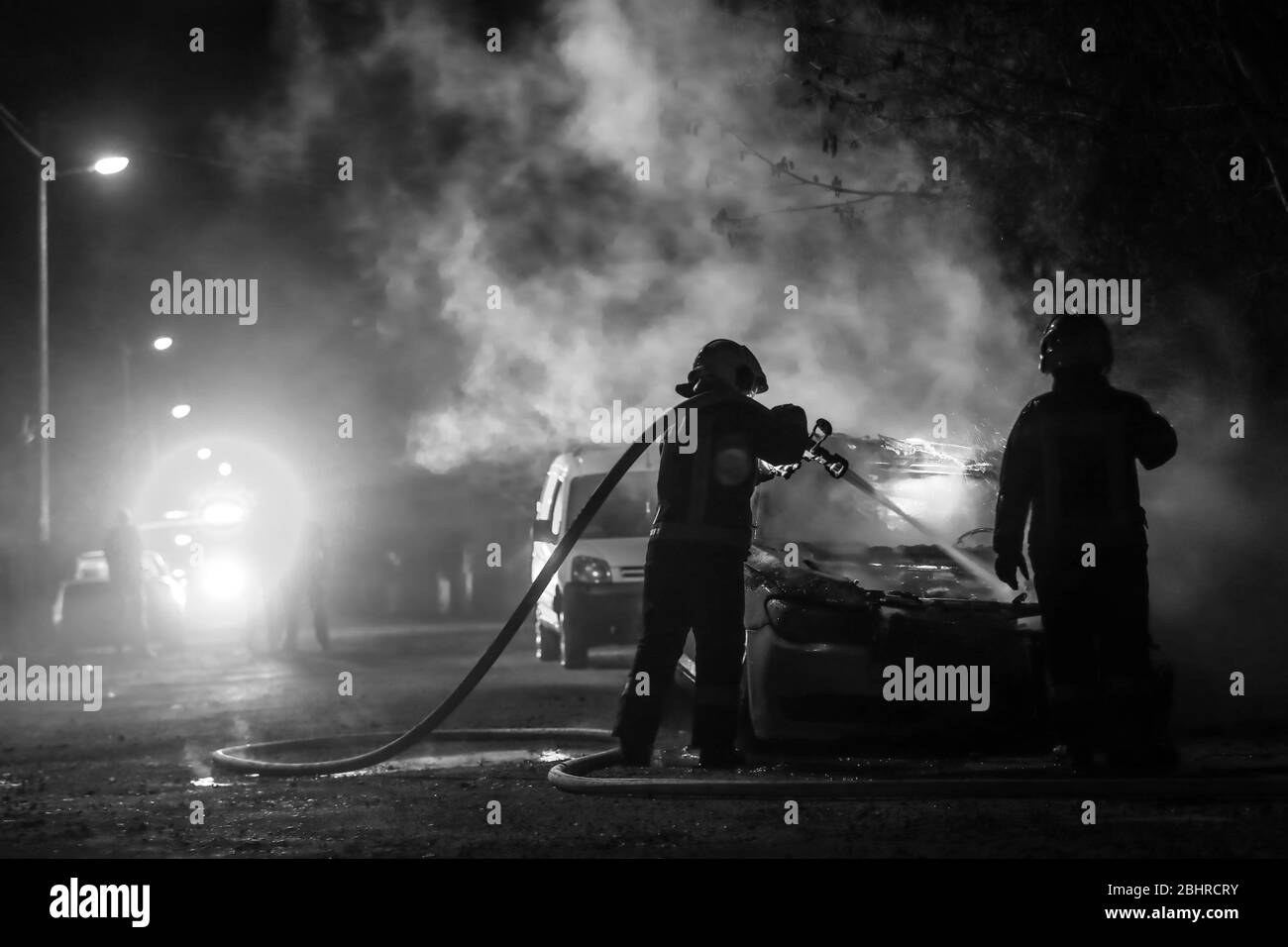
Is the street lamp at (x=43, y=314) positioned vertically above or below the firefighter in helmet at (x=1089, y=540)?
above

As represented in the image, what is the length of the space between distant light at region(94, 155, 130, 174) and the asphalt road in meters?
11.9

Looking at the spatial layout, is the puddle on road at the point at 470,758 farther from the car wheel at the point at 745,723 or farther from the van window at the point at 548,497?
the van window at the point at 548,497

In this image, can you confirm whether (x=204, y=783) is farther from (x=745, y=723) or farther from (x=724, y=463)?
(x=724, y=463)

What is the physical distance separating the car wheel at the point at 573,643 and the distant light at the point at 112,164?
11182 millimetres

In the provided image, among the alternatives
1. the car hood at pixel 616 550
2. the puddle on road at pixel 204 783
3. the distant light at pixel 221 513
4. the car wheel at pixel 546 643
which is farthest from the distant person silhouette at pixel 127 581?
the distant light at pixel 221 513

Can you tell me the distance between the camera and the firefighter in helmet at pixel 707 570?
7.81m

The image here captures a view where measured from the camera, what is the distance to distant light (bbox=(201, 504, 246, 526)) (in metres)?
45.5

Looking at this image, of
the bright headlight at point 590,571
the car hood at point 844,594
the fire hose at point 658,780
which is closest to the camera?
the fire hose at point 658,780

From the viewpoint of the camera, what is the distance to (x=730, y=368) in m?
8.08

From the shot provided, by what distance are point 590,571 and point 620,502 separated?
124cm

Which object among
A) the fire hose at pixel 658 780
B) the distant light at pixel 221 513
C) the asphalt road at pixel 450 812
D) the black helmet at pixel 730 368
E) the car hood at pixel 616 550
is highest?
the distant light at pixel 221 513

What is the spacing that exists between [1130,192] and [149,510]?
126 ft

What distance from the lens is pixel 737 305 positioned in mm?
16500
